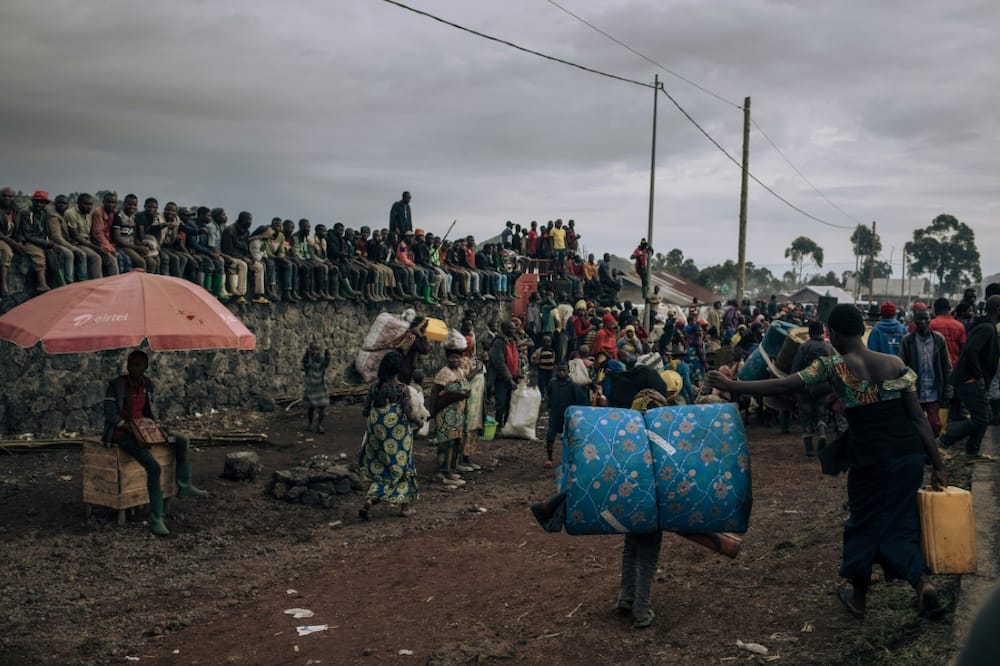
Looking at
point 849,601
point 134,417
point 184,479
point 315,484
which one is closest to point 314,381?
point 315,484

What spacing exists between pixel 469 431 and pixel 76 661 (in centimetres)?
673

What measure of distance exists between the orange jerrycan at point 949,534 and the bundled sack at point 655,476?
3.42 ft

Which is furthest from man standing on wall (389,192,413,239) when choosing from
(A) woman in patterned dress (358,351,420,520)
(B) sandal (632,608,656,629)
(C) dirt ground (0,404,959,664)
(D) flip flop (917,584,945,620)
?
(D) flip flop (917,584,945,620)

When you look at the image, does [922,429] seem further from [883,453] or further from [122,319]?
[122,319]

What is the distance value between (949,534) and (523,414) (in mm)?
10047

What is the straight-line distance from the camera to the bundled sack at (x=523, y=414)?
14.8 m

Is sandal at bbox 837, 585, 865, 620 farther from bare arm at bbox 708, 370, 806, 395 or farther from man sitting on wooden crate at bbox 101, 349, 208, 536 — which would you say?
man sitting on wooden crate at bbox 101, 349, 208, 536

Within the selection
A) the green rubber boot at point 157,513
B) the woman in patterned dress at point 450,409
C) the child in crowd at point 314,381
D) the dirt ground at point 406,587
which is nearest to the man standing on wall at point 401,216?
the child in crowd at point 314,381

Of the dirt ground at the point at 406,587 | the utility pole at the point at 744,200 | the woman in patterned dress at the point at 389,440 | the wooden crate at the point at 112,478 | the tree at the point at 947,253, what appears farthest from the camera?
the tree at the point at 947,253

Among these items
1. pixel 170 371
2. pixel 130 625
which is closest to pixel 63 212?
pixel 170 371

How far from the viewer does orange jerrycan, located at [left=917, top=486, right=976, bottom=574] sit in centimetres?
496

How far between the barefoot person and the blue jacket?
6.70 m

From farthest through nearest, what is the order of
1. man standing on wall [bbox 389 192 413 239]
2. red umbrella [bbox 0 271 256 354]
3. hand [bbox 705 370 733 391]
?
man standing on wall [bbox 389 192 413 239] < red umbrella [bbox 0 271 256 354] < hand [bbox 705 370 733 391]

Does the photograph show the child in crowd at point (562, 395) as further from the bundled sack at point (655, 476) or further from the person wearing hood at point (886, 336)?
the bundled sack at point (655, 476)
